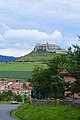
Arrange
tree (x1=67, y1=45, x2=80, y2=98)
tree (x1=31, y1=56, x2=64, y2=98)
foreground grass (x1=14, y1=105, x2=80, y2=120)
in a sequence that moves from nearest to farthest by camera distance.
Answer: tree (x1=67, y1=45, x2=80, y2=98), foreground grass (x1=14, y1=105, x2=80, y2=120), tree (x1=31, y1=56, x2=64, y2=98)

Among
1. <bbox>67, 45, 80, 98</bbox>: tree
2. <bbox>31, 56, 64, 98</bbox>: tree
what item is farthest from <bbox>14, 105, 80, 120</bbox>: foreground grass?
<bbox>31, 56, 64, 98</bbox>: tree

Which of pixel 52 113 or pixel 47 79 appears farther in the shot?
pixel 47 79

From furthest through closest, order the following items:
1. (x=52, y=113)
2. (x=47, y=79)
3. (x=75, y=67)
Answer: (x=47, y=79), (x=52, y=113), (x=75, y=67)

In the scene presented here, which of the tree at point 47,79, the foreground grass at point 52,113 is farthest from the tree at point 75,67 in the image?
the tree at point 47,79

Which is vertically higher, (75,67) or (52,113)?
(75,67)

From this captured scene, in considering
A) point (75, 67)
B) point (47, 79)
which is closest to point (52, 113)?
point (75, 67)

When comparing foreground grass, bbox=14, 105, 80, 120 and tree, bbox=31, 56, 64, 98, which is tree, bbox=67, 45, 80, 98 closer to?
foreground grass, bbox=14, 105, 80, 120

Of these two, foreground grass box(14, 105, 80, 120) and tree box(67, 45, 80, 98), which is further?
foreground grass box(14, 105, 80, 120)

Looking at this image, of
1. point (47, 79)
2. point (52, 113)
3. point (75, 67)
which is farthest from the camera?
point (47, 79)

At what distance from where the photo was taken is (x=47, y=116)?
139 feet

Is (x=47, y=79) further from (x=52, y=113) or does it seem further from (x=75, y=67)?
(x=75, y=67)

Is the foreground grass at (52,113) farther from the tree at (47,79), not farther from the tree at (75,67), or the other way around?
the tree at (47,79)

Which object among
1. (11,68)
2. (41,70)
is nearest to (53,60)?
(41,70)

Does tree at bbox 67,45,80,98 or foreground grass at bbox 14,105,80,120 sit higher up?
tree at bbox 67,45,80,98
